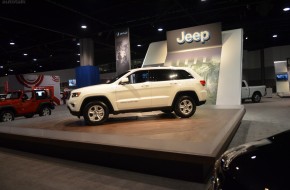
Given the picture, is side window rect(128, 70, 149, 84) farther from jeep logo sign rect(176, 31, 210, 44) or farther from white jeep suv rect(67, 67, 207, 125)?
jeep logo sign rect(176, 31, 210, 44)

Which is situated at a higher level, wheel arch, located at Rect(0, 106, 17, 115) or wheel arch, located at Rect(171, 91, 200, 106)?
wheel arch, located at Rect(171, 91, 200, 106)

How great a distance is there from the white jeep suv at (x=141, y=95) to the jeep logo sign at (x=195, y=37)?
598 cm

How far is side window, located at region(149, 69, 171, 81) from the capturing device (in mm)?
6558

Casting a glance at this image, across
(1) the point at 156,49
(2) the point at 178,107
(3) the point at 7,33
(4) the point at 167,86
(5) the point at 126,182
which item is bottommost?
(5) the point at 126,182

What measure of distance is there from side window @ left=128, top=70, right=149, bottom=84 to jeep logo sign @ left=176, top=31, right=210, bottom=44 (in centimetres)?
670

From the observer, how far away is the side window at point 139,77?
646 cm

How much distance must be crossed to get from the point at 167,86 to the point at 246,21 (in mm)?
14230

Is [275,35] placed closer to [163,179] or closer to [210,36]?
[210,36]

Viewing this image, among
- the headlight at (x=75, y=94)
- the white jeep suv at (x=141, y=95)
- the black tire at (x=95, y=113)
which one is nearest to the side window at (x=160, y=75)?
the white jeep suv at (x=141, y=95)

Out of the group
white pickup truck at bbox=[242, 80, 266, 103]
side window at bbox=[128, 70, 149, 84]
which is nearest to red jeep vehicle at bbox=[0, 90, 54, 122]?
side window at bbox=[128, 70, 149, 84]

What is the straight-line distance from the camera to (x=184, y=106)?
6605 millimetres

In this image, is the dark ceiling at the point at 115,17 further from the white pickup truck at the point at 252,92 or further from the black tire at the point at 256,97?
the black tire at the point at 256,97

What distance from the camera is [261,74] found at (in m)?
29.0

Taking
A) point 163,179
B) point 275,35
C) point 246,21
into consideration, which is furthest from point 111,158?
point 275,35
